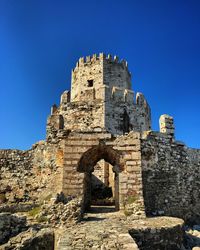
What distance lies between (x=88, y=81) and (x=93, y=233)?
18.8m

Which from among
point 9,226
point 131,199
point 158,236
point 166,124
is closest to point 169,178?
point 166,124

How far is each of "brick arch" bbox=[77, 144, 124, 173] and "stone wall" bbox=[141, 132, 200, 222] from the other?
4.62 ft

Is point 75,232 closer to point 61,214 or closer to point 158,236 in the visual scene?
point 61,214

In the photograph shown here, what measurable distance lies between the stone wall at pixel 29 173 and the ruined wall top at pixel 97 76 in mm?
10544

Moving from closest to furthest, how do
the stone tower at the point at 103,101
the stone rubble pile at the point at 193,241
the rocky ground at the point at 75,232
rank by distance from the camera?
the rocky ground at the point at 75,232 → the stone rubble pile at the point at 193,241 → the stone tower at the point at 103,101

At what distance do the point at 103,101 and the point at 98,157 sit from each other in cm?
1048

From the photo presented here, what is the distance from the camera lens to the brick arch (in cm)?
969

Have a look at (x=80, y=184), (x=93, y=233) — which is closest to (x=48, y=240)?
(x=93, y=233)

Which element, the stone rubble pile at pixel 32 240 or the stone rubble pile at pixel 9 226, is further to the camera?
the stone rubble pile at pixel 9 226

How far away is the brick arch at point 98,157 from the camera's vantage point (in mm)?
9688

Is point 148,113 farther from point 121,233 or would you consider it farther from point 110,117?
point 121,233

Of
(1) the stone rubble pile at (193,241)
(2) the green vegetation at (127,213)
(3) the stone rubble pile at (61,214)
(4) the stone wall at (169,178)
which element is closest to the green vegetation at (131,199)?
(2) the green vegetation at (127,213)

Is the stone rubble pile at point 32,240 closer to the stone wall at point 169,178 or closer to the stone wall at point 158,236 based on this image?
the stone wall at point 158,236

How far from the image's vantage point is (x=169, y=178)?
11.1m
